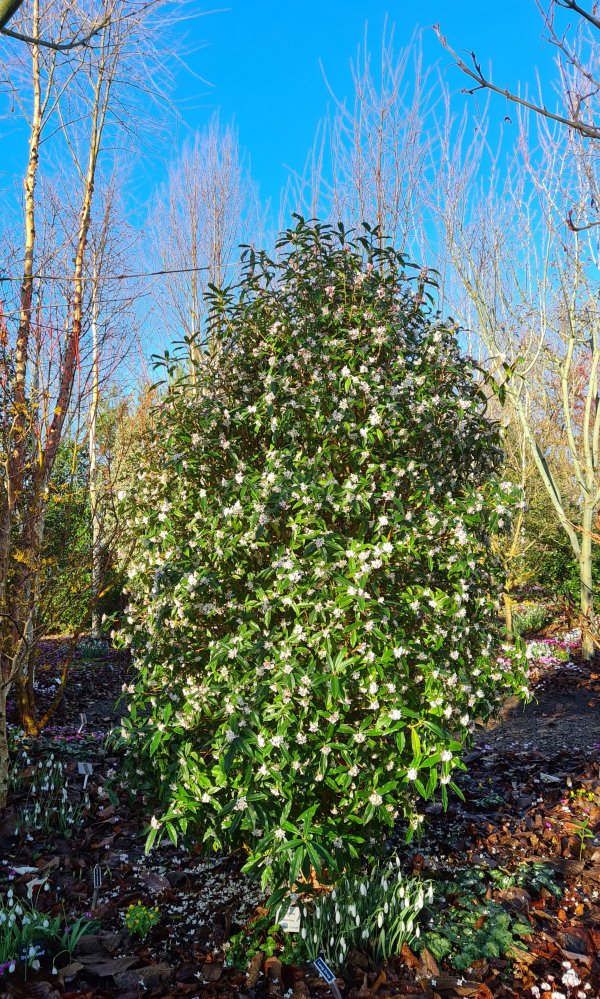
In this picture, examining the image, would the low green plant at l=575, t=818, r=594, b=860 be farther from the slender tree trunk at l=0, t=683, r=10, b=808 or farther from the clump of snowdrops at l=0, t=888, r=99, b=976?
the slender tree trunk at l=0, t=683, r=10, b=808

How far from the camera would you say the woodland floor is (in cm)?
222

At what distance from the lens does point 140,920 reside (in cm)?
261

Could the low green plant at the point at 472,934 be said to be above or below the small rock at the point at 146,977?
above

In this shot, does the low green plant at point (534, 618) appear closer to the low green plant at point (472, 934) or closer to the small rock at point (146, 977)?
the low green plant at point (472, 934)

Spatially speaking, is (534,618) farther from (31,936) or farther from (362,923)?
(31,936)

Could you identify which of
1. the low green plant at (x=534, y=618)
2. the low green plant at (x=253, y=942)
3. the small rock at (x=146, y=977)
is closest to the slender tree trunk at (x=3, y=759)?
the small rock at (x=146, y=977)

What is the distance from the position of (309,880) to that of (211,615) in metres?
1.17

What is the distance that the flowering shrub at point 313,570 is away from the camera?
244cm

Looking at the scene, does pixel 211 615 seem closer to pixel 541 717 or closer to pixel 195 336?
pixel 195 336

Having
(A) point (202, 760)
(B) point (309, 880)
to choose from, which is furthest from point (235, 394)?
(B) point (309, 880)

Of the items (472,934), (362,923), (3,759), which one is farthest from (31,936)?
(472,934)

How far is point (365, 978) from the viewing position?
7.14 feet

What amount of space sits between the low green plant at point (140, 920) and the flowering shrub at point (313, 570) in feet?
0.98

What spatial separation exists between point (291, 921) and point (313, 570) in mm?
1270
